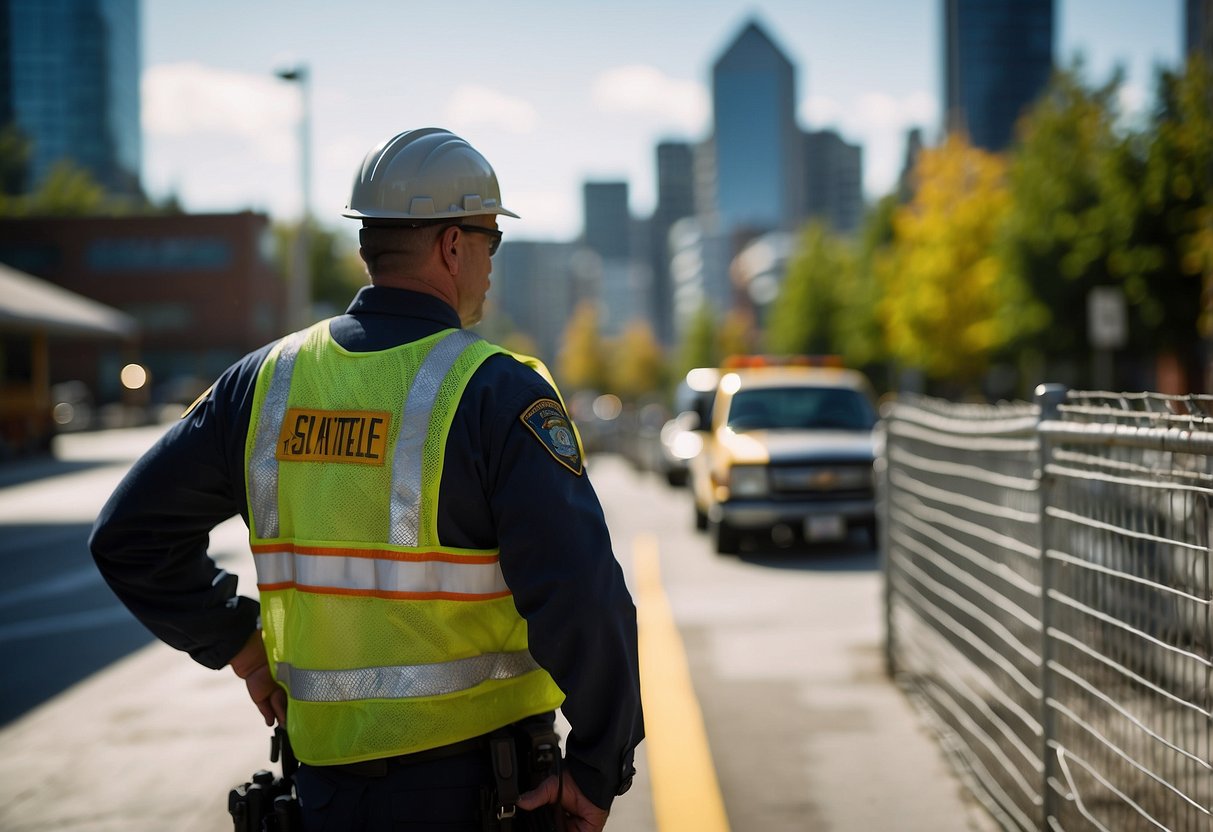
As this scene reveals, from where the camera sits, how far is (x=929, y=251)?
133ft

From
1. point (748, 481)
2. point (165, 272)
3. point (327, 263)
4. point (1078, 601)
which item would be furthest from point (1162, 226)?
point (327, 263)

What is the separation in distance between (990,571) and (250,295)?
72.6 meters

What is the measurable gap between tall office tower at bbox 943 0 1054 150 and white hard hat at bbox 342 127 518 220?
18353 centimetres

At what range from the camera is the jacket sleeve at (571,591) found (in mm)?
2096

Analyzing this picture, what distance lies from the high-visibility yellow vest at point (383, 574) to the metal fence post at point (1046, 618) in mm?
2079

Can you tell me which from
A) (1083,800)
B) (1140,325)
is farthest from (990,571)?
(1140,325)

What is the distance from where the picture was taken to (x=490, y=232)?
2.47 meters

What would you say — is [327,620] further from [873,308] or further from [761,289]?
[761,289]

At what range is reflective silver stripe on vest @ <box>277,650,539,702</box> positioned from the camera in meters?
2.21

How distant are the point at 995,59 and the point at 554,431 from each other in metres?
189

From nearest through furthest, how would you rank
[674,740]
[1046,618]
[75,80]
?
[1046,618] → [674,740] → [75,80]

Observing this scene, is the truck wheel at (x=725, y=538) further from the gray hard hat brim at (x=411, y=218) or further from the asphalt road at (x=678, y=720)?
the gray hard hat brim at (x=411, y=218)

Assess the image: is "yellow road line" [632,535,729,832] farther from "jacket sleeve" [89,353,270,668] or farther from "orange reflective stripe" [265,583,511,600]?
"orange reflective stripe" [265,583,511,600]

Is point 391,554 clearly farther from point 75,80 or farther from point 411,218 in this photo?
point 75,80
